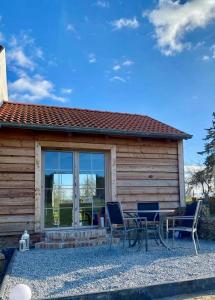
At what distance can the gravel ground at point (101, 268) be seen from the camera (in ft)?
12.4

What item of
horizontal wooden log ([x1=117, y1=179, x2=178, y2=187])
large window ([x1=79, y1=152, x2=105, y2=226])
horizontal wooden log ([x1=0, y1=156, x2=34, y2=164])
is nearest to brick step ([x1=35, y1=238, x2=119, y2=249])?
large window ([x1=79, y1=152, x2=105, y2=226])

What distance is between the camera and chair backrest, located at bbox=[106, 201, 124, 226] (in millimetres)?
6211

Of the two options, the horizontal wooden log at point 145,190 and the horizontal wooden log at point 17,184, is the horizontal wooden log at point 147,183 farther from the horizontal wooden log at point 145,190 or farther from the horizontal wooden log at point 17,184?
the horizontal wooden log at point 17,184

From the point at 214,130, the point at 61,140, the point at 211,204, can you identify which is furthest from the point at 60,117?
the point at 214,130

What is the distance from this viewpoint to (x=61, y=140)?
7828mm

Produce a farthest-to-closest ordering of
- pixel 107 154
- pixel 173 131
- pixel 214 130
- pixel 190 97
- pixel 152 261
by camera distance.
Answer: pixel 214 130 < pixel 190 97 < pixel 173 131 < pixel 107 154 < pixel 152 261

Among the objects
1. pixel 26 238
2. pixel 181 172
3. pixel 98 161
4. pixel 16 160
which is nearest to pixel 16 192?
pixel 16 160

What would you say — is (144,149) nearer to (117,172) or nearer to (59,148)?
(117,172)

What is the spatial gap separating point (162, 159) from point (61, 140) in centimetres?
285

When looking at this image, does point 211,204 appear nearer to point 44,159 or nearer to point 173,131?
point 173,131

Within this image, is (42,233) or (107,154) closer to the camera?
(42,233)

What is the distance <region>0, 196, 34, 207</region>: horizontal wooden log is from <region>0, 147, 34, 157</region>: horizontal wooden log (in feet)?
3.27

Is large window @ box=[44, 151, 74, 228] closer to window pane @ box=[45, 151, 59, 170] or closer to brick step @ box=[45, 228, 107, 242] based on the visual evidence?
window pane @ box=[45, 151, 59, 170]

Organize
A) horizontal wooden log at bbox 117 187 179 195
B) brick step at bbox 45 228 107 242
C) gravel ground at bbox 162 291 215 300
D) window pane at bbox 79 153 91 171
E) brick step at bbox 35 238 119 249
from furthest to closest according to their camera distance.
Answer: horizontal wooden log at bbox 117 187 179 195
window pane at bbox 79 153 91 171
brick step at bbox 45 228 107 242
brick step at bbox 35 238 119 249
gravel ground at bbox 162 291 215 300
